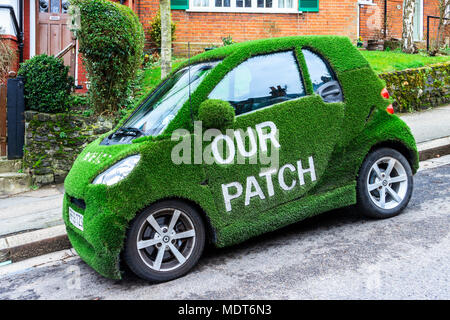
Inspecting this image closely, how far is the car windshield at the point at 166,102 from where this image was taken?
150 inches

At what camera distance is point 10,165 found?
24.1 ft

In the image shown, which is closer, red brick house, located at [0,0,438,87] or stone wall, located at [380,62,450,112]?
stone wall, located at [380,62,450,112]

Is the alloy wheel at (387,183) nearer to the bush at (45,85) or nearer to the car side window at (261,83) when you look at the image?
the car side window at (261,83)

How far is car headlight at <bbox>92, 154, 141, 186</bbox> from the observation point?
344 cm

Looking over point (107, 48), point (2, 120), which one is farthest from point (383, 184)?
point (2, 120)

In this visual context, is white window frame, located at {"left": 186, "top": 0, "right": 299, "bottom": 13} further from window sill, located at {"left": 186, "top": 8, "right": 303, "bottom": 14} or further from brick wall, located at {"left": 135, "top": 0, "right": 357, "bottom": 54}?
brick wall, located at {"left": 135, "top": 0, "right": 357, "bottom": 54}

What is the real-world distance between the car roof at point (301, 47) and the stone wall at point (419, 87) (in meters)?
5.27

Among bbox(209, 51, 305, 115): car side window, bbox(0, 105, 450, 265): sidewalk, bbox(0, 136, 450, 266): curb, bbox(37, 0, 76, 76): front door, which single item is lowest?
bbox(0, 136, 450, 266): curb

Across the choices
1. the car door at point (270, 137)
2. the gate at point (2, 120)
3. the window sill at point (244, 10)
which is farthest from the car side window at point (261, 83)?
the window sill at point (244, 10)

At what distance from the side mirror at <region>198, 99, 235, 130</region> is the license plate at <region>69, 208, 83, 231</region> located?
1.30m

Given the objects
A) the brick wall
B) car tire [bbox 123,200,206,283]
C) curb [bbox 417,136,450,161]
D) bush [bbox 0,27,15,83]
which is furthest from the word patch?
the brick wall

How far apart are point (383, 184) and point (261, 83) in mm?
1700

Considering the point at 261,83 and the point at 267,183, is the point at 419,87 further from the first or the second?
the point at 267,183
